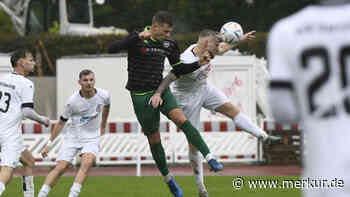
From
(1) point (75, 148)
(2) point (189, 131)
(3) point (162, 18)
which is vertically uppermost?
(3) point (162, 18)

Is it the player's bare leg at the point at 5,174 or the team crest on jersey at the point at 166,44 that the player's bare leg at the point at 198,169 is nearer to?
the team crest on jersey at the point at 166,44

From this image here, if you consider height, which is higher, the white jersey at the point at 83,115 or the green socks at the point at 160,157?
the white jersey at the point at 83,115

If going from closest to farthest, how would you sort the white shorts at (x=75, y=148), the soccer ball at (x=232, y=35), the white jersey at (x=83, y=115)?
the white shorts at (x=75, y=148)
the white jersey at (x=83, y=115)
the soccer ball at (x=232, y=35)

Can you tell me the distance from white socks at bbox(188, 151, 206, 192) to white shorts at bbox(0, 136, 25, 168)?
236cm

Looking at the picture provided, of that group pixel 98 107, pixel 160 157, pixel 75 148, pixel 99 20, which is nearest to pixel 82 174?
pixel 75 148

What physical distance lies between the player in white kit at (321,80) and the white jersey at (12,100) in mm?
6032

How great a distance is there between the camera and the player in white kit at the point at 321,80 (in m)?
3.95

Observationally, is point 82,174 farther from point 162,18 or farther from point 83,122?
point 162,18

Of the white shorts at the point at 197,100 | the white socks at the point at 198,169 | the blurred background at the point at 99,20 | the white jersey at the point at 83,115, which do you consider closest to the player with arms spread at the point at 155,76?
the white socks at the point at 198,169

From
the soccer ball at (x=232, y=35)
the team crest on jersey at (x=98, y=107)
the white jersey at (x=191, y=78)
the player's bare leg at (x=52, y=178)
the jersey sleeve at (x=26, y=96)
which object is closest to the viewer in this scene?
the jersey sleeve at (x=26, y=96)

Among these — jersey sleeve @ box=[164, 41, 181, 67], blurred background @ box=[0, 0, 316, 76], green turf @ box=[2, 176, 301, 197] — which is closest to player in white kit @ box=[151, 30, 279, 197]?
jersey sleeve @ box=[164, 41, 181, 67]

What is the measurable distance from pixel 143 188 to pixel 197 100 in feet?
9.16

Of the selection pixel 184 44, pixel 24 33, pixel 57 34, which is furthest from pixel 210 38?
pixel 24 33

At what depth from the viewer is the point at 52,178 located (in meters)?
9.92
